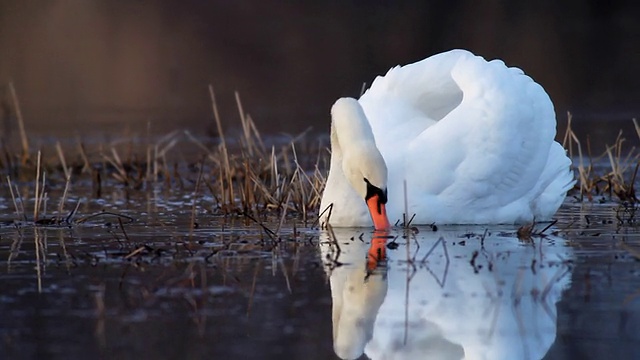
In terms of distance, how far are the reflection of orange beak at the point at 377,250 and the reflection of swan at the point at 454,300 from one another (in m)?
0.04

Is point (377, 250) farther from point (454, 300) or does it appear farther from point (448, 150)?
point (454, 300)

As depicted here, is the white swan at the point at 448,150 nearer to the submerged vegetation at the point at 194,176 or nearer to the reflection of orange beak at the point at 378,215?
the reflection of orange beak at the point at 378,215

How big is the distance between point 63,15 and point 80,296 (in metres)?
20.4

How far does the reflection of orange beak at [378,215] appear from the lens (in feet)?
28.0

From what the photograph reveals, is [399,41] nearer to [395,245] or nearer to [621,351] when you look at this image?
[395,245]

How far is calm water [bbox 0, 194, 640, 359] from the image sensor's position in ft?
17.8

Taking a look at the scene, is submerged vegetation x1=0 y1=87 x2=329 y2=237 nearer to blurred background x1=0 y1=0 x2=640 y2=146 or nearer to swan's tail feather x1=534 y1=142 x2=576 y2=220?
swan's tail feather x1=534 y1=142 x2=576 y2=220

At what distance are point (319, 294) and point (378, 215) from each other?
210 centimetres

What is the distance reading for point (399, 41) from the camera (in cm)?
2478

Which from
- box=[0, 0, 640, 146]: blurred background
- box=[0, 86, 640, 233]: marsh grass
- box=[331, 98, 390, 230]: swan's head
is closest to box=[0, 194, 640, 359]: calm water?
box=[331, 98, 390, 230]: swan's head

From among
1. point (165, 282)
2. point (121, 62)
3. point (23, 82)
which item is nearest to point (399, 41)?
point (121, 62)

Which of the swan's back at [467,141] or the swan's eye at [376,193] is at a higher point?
the swan's back at [467,141]

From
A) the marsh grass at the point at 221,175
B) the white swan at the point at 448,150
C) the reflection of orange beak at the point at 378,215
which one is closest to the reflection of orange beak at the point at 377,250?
the reflection of orange beak at the point at 378,215

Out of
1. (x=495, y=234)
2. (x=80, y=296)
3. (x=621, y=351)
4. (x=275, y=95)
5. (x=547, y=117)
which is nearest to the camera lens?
(x=621, y=351)
